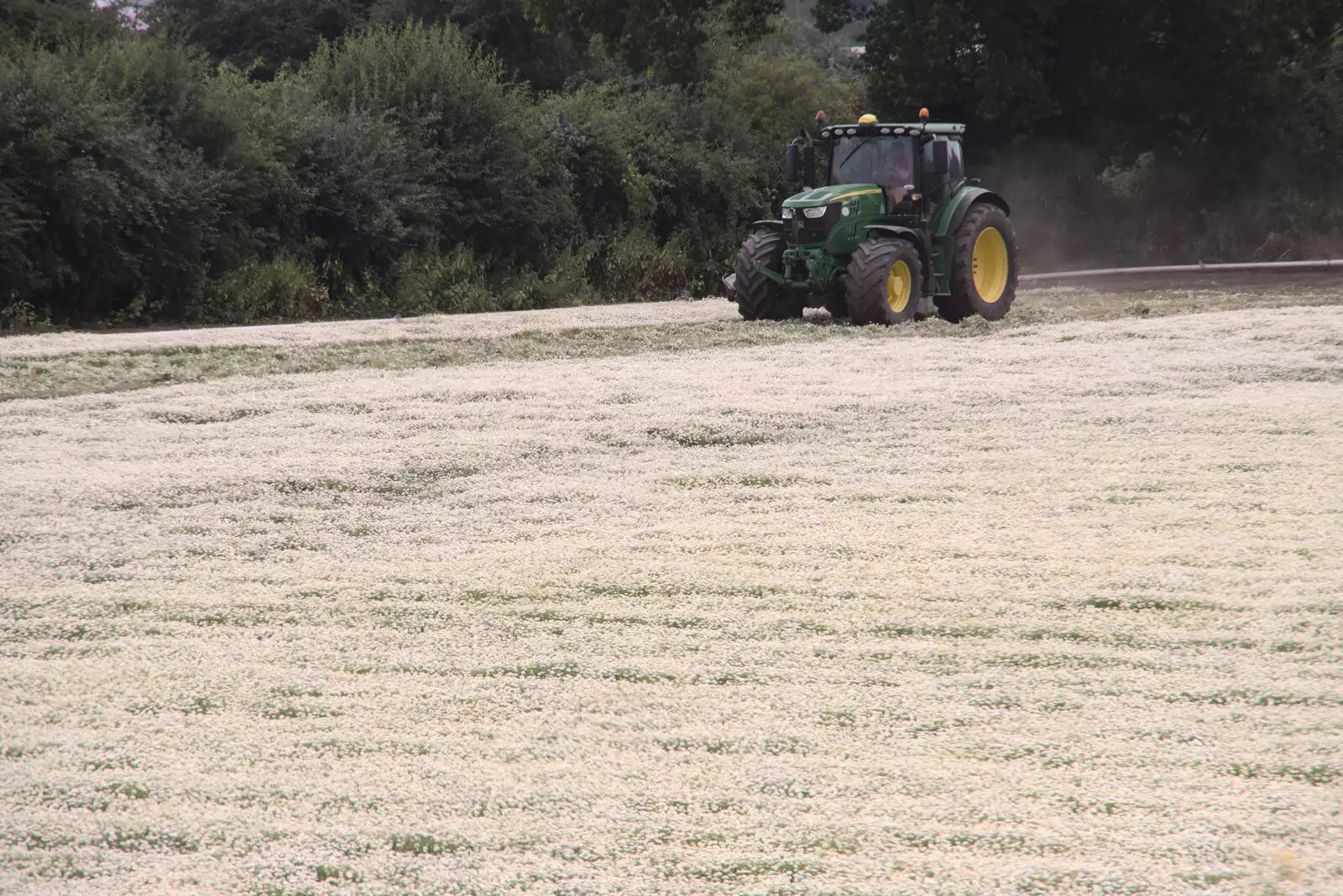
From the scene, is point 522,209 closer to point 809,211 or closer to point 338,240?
point 338,240

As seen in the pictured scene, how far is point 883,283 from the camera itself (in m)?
14.3

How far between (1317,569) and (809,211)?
9381 mm

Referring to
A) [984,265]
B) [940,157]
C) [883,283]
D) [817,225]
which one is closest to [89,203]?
[817,225]

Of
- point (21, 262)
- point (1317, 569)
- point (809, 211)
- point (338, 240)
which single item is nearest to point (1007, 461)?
point (1317, 569)

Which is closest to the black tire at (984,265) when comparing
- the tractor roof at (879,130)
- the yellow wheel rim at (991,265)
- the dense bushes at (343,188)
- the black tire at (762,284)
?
the yellow wheel rim at (991,265)

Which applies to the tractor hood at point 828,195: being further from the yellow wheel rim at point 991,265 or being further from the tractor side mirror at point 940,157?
the yellow wheel rim at point 991,265

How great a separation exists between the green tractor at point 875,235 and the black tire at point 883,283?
0.04 ft

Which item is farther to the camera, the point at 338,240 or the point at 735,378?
the point at 338,240

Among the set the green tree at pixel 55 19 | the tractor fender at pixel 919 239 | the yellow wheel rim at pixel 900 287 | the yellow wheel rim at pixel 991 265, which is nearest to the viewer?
the yellow wheel rim at pixel 900 287

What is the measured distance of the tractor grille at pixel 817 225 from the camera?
14805 millimetres

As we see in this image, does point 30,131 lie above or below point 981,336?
above

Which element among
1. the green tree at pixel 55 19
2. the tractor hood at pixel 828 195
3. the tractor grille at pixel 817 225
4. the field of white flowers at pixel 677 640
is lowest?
the field of white flowers at pixel 677 640

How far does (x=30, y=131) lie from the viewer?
16.1 metres

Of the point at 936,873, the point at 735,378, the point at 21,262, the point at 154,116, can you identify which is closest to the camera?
the point at 936,873
